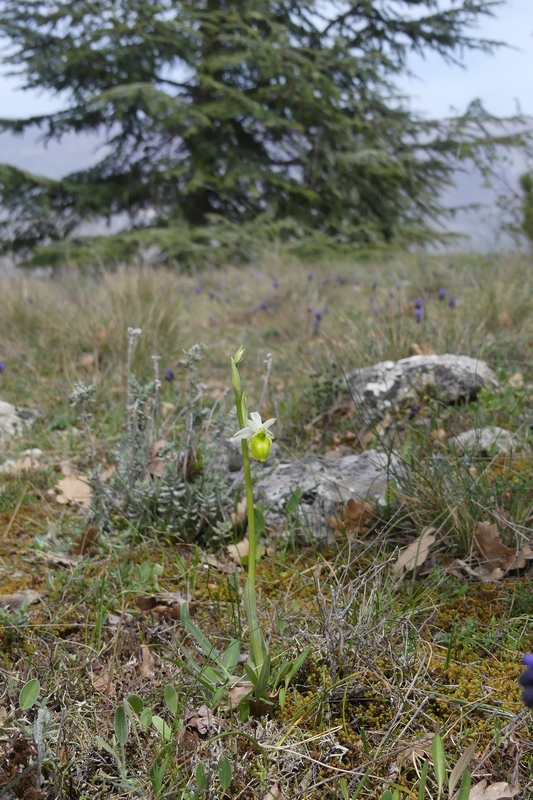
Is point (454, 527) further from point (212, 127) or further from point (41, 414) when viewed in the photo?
point (212, 127)

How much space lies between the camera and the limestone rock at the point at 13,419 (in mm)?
2971

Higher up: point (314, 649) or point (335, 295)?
point (335, 295)

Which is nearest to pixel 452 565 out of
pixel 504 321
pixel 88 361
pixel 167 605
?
pixel 167 605

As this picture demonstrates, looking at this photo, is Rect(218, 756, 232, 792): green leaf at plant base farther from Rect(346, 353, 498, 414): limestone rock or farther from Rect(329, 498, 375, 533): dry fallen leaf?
Rect(346, 353, 498, 414): limestone rock

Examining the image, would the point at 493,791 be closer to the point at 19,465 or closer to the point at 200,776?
the point at 200,776

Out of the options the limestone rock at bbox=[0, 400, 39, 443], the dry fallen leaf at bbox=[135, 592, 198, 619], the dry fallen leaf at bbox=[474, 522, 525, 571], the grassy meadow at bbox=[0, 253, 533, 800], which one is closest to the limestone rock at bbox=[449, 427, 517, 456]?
the grassy meadow at bbox=[0, 253, 533, 800]

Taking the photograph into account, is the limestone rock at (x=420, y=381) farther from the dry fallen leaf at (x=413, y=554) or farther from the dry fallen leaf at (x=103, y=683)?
the dry fallen leaf at (x=103, y=683)

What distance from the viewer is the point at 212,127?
9984 mm

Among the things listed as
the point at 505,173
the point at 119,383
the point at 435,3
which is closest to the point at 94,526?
the point at 119,383

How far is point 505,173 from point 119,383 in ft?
24.0

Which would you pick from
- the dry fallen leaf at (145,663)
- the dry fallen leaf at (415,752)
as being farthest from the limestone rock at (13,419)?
the dry fallen leaf at (415,752)

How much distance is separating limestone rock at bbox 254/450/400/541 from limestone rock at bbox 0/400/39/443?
1.32 m

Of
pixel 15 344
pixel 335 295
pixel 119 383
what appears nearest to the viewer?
pixel 119 383

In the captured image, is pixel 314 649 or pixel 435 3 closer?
pixel 314 649
